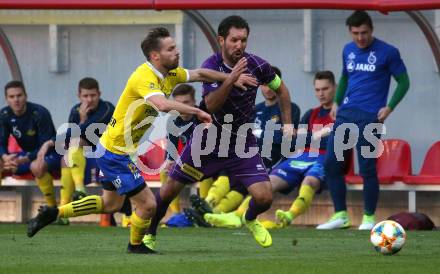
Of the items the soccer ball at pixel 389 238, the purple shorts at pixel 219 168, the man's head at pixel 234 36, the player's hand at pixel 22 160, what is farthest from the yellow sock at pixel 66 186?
the soccer ball at pixel 389 238

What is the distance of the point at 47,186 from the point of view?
46.9ft

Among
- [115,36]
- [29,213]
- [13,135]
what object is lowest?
[29,213]

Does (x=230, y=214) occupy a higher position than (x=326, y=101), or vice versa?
(x=326, y=101)

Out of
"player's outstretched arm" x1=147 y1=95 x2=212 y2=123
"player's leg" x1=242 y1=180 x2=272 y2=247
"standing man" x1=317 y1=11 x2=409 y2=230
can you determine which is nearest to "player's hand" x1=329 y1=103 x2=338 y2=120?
"standing man" x1=317 y1=11 x2=409 y2=230

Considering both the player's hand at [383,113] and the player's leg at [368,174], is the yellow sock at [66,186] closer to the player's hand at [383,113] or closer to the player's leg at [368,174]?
the player's leg at [368,174]

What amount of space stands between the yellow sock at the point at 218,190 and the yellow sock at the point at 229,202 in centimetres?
5

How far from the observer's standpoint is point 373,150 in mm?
12672

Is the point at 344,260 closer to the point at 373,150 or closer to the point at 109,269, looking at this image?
the point at 109,269

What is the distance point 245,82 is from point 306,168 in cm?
426

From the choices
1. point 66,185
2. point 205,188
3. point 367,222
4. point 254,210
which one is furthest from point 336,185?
point 66,185

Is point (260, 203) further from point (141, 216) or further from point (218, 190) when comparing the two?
point (218, 190)

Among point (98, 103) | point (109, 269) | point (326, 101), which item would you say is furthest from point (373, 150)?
point (109, 269)

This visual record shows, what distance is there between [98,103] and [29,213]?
2.09m

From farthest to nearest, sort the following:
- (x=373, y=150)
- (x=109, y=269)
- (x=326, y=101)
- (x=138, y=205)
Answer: (x=326, y=101) → (x=373, y=150) → (x=138, y=205) → (x=109, y=269)
